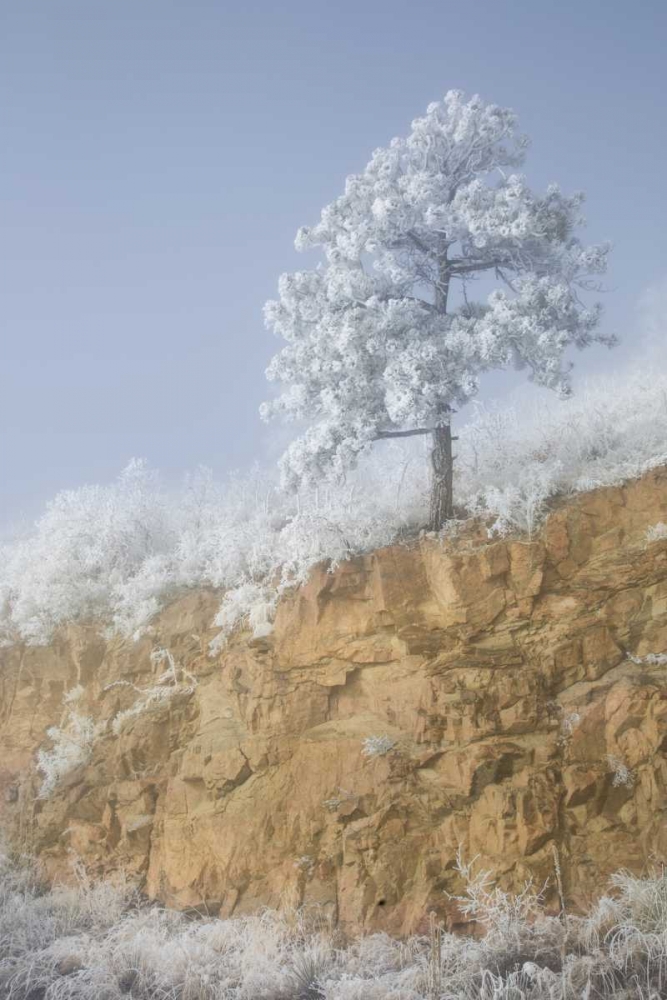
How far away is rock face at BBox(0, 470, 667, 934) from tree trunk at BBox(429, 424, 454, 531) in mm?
565

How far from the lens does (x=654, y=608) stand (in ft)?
29.8

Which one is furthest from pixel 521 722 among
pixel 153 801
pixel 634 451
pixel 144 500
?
pixel 144 500

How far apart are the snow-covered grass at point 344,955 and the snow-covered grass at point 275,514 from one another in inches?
149

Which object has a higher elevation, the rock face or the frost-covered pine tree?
the frost-covered pine tree

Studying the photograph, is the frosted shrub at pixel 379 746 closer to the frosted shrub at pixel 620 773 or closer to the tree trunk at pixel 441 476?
the frosted shrub at pixel 620 773

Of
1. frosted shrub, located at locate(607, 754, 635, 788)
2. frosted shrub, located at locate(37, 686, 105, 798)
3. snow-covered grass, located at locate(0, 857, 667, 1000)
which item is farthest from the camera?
frosted shrub, located at locate(37, 686, 105, 798)

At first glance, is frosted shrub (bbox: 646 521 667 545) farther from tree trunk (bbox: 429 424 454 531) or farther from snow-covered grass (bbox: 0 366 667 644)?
tree trunk (bbox: 429 424 454 531)

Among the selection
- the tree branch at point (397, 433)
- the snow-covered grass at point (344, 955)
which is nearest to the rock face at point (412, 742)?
the snow-covered grass at point (344, 955)

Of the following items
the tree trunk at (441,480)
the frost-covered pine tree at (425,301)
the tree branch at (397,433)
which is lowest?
the tree trunk at (441,480)

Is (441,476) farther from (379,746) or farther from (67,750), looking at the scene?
(67,750)

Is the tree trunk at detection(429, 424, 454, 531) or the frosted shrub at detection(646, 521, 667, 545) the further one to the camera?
the tree trunk at detection(429, 424, 454, 531)

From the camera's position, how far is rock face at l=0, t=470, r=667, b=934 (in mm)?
8570

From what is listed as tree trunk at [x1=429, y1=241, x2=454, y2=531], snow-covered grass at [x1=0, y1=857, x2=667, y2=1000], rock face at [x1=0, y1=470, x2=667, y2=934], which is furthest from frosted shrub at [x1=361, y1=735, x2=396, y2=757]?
tree trunk at [x1=429, y1=241, x2=454, y2=531]

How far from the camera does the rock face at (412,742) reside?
8570 millimetres
